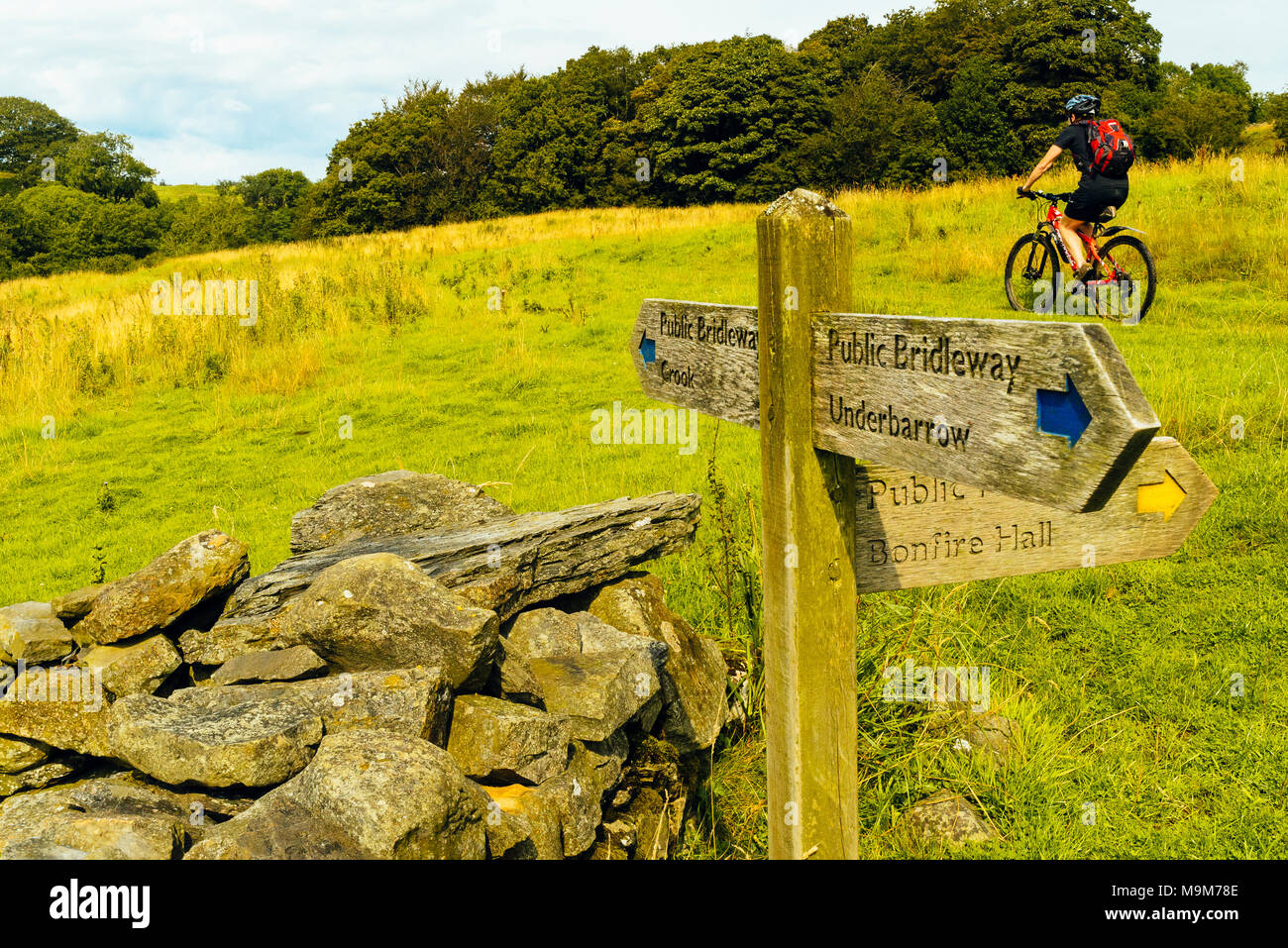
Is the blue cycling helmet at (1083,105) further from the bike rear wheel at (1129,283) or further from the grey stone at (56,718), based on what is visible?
the grey stone at (56,718)

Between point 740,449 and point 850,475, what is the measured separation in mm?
6869

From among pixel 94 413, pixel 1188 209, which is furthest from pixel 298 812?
pixel 1188 209

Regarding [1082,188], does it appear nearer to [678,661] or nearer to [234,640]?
[678,661]

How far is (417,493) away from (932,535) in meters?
4.66

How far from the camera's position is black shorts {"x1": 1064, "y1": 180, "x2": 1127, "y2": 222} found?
11.0 m

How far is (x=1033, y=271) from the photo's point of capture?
491 inches

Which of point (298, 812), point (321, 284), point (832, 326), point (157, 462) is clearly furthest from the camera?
point (321, 284)

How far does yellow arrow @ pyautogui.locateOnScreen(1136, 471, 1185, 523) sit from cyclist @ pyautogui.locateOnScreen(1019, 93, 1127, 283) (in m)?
9.39

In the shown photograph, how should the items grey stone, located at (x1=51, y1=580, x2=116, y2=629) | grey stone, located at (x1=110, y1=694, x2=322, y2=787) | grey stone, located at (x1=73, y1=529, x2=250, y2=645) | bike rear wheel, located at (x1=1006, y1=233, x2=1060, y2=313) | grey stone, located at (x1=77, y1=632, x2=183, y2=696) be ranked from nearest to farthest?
grey stone, located at (x1=110, y1=694, x2=322, y2=787) < grey stone, located at (x1=77, y1=632, x2=183, y2=696) < grey stone, located at (x1=73, y1=529, x2=250, y2=645) < grey stone, located at (x1=51, y1=580, x2=116, y2=629) < bike rear wheel, located at (x1=1006, y1=233, x2=1060, y2=313)

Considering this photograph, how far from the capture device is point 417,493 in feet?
21.8

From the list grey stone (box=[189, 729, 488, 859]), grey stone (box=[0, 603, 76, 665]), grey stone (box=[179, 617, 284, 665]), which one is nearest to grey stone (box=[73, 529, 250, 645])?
grey stone (box=[0, 603, 76, 665])

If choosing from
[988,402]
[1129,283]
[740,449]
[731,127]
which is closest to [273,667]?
[988,402]

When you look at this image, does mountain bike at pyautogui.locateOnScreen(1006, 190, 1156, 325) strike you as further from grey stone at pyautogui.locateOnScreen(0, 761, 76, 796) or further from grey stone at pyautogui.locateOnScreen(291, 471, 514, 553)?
grey stone at pyautogui.locateOnScreen(0, 761, 76, 796)

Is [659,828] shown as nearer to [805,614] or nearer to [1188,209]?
[805,614]
